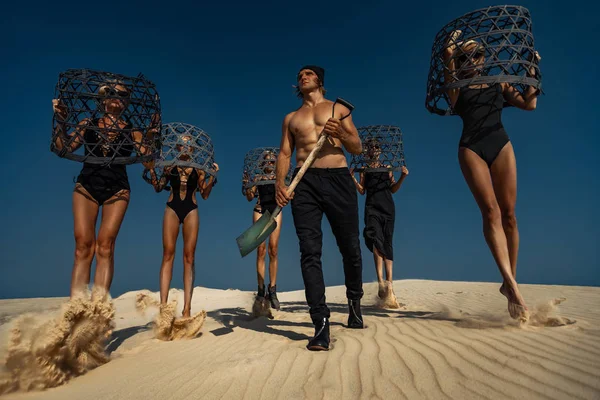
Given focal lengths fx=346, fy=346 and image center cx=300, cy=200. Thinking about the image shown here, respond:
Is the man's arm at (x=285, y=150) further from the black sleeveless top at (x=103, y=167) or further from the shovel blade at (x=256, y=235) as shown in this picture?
the black sleeveless top at (x=103, y=167)

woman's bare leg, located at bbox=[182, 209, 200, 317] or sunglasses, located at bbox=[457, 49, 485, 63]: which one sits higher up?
sunglasses, located at bbox=[457, 49, 485, 63]

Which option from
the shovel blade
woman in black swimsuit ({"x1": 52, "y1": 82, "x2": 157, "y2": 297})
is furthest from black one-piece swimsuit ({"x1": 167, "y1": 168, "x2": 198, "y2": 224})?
the shovel blade

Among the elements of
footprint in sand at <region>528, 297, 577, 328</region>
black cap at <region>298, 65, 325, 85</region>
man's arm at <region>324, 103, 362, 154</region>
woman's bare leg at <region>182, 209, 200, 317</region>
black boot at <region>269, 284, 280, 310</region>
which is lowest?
black boot at <region>269, 284, 280, 310</region>

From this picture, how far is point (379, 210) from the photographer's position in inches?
246

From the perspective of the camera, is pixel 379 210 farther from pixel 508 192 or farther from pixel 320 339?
pixel 320 339

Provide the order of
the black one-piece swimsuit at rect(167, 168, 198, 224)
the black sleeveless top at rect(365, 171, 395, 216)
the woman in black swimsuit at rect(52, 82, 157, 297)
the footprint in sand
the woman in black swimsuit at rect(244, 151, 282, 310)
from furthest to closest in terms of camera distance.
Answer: the woman in black swimsuit at rect(244, 151, 282, 310)
the black sleeveless top at rect(365, 171, 395, 216)
the black one-piece swimsuit at rect(167, 168, 198, 224)
the woman in black swimsuit at rect(52, 82, 157, 297)
the footprint in sand

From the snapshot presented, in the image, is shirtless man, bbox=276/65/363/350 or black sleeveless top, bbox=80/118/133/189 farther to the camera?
black sleeveless top, bbox=80/118/133/189

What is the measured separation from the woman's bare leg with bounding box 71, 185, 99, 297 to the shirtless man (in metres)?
2.01

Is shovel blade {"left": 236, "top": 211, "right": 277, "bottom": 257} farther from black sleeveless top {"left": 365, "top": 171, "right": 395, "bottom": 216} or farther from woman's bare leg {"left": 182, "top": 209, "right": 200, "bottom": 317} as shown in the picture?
black sleeveless top {"left": 365, "top": 171, "right": 395, "bottom": 216}

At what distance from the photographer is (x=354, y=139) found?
348cm

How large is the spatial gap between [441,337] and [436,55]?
2761mm

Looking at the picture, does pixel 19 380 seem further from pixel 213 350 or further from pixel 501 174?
pixel 501 174

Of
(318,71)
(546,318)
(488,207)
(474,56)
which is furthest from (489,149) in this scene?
(318,71)

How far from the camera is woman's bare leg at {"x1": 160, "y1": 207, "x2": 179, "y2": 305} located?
4.62 m
